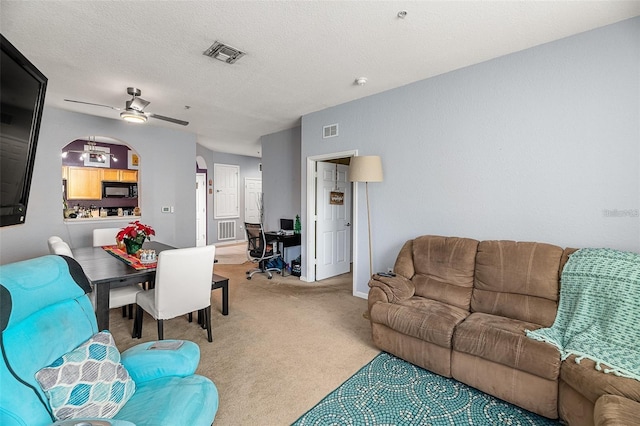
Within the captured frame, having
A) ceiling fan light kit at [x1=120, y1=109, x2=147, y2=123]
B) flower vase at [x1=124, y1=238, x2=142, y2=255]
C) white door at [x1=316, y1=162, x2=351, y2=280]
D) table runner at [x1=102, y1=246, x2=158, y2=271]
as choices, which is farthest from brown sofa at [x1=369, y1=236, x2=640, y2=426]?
ceiling fan light kit at [x1=120, y1=109, x2=147, y2=123]

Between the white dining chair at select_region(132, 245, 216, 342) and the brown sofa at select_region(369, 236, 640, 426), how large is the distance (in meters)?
1.55

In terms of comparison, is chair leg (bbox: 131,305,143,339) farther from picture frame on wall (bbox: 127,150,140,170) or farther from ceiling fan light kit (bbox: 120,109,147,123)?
picture frame on wall (bbox: 127,150,140,170)

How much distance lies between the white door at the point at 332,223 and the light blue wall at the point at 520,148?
1239 millimetres

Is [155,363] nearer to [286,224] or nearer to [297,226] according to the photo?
[297,226]

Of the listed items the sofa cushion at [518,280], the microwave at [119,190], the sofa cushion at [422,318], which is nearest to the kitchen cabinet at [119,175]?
the microwave at [119,190]

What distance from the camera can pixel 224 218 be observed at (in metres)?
8.53

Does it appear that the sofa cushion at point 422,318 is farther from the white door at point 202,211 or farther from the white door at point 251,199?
the white door at point 251,199

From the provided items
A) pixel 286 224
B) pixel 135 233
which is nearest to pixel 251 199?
pixel 286 224

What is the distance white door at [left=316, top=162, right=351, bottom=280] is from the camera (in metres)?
4.88

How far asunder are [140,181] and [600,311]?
620 centimetres

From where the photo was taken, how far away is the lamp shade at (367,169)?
3480 mm

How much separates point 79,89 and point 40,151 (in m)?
1.41

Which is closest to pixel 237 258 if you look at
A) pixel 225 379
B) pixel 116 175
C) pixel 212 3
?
pixel 116 175

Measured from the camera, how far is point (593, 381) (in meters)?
1.52
